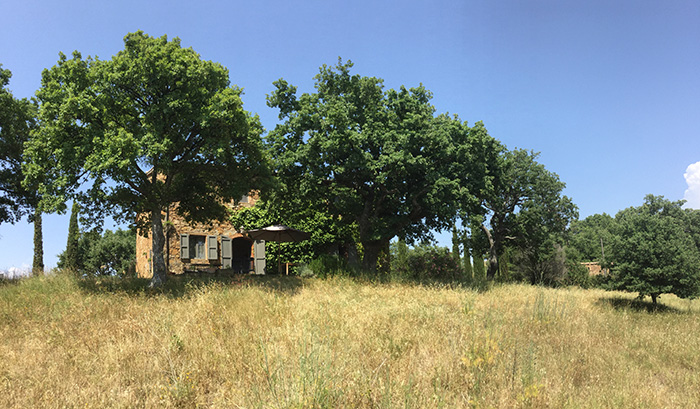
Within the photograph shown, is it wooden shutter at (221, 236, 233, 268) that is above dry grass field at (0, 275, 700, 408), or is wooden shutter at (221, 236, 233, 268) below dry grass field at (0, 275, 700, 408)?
above

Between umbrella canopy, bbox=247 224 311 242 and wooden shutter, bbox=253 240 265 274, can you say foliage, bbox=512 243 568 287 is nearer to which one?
umbrella canopy, bbox=247 224 311 242

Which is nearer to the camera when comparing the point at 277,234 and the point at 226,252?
the point at 277,234

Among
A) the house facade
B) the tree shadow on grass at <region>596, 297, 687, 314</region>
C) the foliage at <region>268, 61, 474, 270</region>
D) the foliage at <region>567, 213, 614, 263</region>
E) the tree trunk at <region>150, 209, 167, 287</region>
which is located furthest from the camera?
the foliage at <region>567, 213, 614, 263</region>

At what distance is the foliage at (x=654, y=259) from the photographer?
50.6 ft

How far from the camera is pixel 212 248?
24.5 m

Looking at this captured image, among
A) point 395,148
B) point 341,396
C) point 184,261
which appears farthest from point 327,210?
point 341,396

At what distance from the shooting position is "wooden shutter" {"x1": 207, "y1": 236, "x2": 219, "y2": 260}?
24.4 meters

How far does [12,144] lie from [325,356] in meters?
20.0

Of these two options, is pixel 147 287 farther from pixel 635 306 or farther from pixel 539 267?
pixel 539 267

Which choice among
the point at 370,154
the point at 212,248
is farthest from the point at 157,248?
the point at 212,248

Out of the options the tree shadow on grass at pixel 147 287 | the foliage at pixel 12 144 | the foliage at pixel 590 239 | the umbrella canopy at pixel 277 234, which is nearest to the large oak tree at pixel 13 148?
the foliage at pixel 12 144

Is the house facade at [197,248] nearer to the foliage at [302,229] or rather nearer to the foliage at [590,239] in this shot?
the foliage at [302,229]

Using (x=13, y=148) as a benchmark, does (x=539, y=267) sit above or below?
below

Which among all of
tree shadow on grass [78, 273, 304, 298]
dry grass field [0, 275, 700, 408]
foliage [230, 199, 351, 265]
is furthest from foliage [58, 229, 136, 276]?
dry grass field [0, 275, 700, 408]
